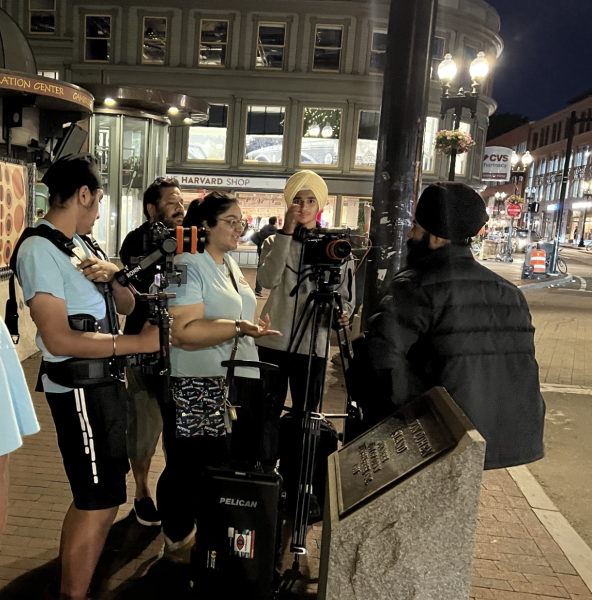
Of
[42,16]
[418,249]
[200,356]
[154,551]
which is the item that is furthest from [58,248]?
[42,16]

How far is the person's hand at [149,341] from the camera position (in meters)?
2.36

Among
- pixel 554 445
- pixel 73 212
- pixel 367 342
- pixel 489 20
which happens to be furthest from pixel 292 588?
pixel 489 20

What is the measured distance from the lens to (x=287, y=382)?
3.68m

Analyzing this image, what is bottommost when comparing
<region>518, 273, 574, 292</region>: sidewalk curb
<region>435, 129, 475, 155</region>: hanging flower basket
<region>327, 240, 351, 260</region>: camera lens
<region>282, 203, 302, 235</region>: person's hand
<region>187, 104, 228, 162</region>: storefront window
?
<region>518, 273, 574, 292</region>: sidewalk curb

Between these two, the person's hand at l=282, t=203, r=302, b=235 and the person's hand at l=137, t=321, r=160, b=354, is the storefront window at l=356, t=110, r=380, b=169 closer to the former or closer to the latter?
the person's hand at l=282, t=203, r=302, b=235

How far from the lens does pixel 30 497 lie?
12.1 feet

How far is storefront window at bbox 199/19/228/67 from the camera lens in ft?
77.4

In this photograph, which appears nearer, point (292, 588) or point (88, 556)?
point (88, 556)

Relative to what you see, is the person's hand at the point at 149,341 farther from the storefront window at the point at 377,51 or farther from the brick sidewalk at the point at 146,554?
the storefront window at the point at 377,51

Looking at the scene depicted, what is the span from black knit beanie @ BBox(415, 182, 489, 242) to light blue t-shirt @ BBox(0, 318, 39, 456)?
1.56m

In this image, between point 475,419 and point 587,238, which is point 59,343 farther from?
point 587,238

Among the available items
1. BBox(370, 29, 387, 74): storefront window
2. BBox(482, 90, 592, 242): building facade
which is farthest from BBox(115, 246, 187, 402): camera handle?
BBox(482, 90, 592, 242): building facade

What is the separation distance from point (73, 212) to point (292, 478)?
2.03 metres

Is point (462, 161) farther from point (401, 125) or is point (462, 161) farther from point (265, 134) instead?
point (401, 125)
